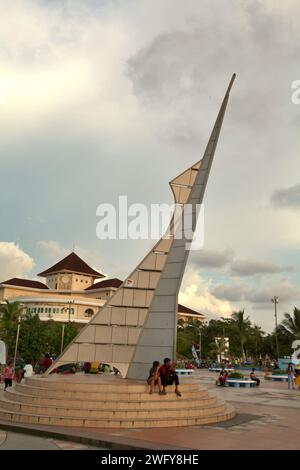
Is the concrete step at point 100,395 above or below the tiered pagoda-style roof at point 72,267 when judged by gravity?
below

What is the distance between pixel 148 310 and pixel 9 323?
3836cm

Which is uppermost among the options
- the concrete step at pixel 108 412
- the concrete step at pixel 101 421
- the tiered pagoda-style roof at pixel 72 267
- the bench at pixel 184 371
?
the tiered pagoda-style roof at pixel 72 267

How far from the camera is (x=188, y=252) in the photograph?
15.1 metres

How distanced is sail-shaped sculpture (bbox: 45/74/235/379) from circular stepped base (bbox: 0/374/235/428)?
1.96 metres

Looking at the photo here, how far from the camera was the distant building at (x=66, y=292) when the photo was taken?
68.2 metres

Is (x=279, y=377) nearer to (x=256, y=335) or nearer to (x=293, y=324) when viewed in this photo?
(x=293, y=324)

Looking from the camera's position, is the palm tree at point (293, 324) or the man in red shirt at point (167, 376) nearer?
the man in red shirt at point (167, 376)

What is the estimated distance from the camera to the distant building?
68188 millimetres

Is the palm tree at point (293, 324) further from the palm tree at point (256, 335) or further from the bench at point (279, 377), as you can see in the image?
the bench at point (279, 377)

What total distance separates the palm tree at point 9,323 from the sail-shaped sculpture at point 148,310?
34.3 meters

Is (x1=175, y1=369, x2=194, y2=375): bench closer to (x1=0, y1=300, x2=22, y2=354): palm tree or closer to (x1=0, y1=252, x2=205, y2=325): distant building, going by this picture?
(x1=0, y1=300, x2=22, y2=354): palm tree

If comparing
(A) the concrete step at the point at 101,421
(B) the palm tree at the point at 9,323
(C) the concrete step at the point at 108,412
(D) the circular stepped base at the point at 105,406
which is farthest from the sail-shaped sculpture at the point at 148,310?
(B) the palm tree at the point at 9,323
